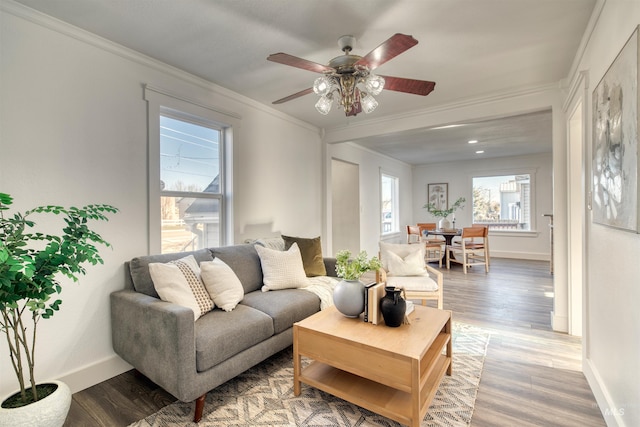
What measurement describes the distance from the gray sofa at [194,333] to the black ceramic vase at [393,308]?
82 cm

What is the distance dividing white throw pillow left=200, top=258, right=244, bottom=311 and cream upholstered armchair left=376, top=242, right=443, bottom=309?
55.5 inches

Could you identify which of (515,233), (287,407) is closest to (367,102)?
(287,407)

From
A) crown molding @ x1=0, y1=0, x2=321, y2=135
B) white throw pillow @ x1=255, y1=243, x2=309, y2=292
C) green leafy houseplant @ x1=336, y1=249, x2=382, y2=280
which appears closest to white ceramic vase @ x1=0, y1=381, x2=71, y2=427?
white throw pillow @ x1=255, y1=243, x2=309, y2=292

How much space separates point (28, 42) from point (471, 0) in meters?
2.77

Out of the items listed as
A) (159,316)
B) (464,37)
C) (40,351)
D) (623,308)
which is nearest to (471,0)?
(464,37)

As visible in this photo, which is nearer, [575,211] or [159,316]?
[159,316]

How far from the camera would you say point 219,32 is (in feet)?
7.02

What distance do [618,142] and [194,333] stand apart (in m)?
2.45

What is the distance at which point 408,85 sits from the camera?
6.86ft

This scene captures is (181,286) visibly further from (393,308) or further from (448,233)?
A: (448,233)

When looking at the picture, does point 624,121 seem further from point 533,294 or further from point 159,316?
point 533,294

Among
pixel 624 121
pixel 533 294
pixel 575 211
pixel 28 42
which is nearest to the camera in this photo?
pixel 624 121

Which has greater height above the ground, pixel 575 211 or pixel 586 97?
pixel 586 97

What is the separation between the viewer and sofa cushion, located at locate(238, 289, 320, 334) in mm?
2287
